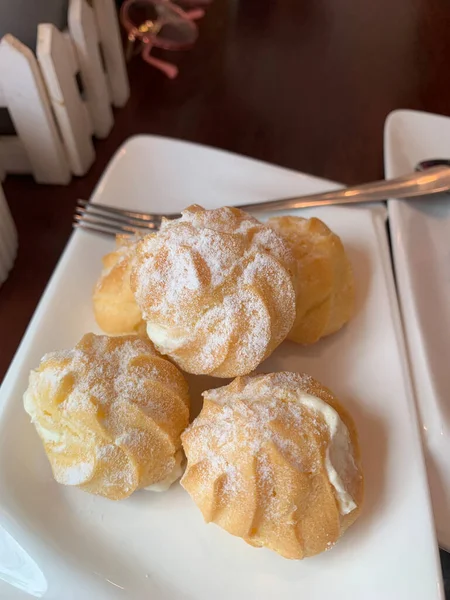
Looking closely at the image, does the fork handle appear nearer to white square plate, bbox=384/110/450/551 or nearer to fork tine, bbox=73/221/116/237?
white square plate, bbox=384/110/450/551

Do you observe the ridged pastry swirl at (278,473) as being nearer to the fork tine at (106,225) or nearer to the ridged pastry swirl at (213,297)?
the ridged pastry swirl at (213,297)

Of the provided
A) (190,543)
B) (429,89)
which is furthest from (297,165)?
(190,543)

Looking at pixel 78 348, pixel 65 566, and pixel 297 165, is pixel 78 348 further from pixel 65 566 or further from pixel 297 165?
pixel 297 165

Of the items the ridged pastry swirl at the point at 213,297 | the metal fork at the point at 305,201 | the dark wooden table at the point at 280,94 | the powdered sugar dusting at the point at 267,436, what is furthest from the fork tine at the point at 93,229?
the powdered sugar dusting at the point at 267,436

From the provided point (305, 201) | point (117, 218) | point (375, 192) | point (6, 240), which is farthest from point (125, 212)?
point (375, 192)

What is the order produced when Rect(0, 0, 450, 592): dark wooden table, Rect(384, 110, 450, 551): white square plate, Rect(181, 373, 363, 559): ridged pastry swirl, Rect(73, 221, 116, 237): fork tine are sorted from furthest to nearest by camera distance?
Rect(0, 0, 450, 592): dark wooden table → Rect(73, 221, 116, 237): fork tine → Rect(384, 110, 450, 551): white square plate → Rect(181, 373, 363, 559): ridged pastry swirl

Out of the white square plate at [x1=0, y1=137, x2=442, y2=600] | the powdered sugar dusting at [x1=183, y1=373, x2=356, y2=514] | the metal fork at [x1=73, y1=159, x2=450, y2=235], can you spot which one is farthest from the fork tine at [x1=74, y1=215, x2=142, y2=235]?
the powdered sugar dusting at [x1=183, y1=373, x2=356, y2=514]
